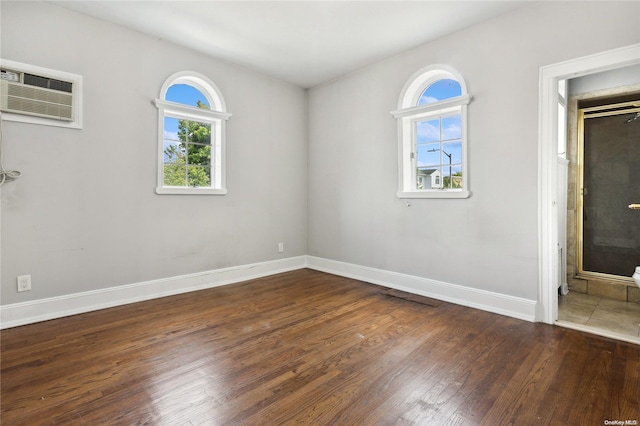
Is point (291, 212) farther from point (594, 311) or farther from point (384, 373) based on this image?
point (594, 311)

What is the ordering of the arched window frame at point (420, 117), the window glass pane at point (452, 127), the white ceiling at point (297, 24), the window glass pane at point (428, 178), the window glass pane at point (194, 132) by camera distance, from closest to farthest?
the white ceiling at point (297, 24) → the arched window frame at point (420, 117) → the window glass pane at point (452, 127) → the window glass pane at point (428, 178) → the window glass pane at point (194, 132)

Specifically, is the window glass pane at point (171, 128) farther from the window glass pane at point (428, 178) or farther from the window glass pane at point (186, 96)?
the window glass pane at point (428, 178)

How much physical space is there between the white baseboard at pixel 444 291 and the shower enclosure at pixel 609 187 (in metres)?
1.45

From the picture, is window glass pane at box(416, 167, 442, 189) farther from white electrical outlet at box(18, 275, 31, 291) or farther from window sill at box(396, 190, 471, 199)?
white electrical outlet at box(18, 275, 31, 291)

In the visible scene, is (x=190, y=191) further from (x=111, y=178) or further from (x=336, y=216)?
(x=336, y=216)

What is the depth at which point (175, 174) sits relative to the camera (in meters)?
3.69

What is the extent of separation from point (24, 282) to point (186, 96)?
8.03ft

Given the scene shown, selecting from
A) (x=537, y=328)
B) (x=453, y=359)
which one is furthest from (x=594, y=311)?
(x=453, y=359)

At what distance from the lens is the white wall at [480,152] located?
2.67m

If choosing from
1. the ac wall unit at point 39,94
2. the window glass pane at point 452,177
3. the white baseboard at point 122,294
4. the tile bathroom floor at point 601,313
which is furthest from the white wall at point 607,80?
the ac wall unit at point 39,94

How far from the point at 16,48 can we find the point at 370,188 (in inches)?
145

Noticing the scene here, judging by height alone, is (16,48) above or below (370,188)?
above

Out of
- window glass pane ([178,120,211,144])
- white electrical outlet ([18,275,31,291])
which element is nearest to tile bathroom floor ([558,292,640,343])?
window glass pane ([178,120,211,144])

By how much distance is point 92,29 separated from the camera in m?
3.03
